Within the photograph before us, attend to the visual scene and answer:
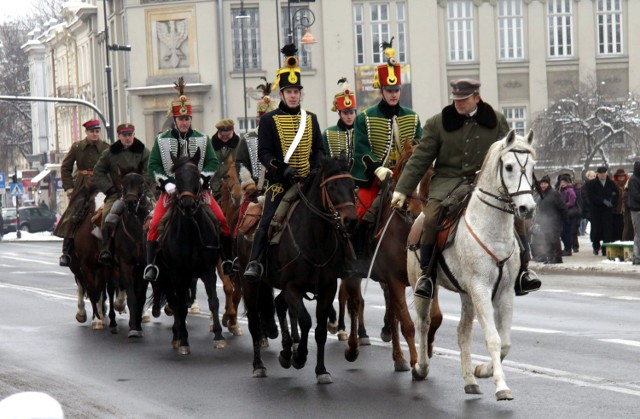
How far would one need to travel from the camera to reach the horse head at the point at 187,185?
15.1 meters

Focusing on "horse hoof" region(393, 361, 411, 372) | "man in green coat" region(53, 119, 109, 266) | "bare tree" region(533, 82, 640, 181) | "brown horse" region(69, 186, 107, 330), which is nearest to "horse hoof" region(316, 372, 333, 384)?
"horse hoof" region(393, 361, 411, 372)

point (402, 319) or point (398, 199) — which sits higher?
point (398, 199)

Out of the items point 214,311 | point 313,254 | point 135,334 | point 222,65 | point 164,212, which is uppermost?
point 222,65

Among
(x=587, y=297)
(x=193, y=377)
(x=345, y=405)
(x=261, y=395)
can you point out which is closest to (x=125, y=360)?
(x=193, y=377)

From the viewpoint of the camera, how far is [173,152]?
648 inches

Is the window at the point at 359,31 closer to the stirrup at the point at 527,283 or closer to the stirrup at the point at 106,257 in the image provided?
the stirrup at the point at 106,257

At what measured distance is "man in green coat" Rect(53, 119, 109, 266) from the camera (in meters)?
19.7

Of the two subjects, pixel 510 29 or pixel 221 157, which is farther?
pixel 510 29

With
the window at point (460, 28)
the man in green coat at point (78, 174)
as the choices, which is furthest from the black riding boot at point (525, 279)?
the window at point (460, 28)

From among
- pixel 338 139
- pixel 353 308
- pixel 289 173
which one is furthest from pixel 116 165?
pixel 289 173

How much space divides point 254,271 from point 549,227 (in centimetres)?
1833

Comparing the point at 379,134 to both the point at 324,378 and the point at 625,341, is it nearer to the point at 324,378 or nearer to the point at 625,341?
the point at 324,378

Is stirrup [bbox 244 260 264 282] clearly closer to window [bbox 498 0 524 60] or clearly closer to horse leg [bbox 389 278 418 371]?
horse leg [bbox 389 278 418 371]

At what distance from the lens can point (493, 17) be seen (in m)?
67.4
